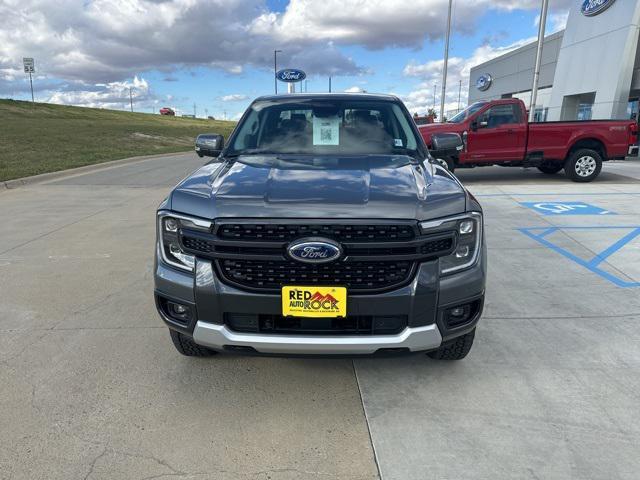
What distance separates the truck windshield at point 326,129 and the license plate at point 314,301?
155cm

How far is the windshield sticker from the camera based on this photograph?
3988 millimetres

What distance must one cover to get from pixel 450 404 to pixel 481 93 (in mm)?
45194

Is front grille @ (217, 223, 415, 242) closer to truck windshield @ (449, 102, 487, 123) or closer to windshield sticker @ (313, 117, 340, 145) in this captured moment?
windshield sticker @ (313, 117, 340, 145)

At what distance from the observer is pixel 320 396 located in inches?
118

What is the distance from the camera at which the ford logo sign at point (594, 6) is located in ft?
67.7

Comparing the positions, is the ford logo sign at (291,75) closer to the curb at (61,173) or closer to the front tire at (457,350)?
the curb at (61,173)

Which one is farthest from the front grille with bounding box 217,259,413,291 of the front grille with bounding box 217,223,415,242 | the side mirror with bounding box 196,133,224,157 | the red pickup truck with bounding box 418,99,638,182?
the red pickup truck with bounding box 418,99,638,182

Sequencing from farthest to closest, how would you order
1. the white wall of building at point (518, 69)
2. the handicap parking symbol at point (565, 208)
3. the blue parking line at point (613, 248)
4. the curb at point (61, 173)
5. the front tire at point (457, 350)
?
the white wall of building at point (518, 69) < the curb at point (61, 173) < the handicap parking symbol at point (565, 208) < the blue parking line at point (613, 248) < the front tire at point (457, 350)

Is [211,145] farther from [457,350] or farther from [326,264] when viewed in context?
[457,350]

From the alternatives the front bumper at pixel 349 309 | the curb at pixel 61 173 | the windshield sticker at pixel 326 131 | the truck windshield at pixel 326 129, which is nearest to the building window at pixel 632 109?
the curb at pixel 61 173

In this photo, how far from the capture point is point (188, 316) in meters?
2.74

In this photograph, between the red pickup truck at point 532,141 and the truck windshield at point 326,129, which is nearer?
the truck windshield at point 326,129

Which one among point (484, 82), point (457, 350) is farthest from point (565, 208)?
point (484, 82)

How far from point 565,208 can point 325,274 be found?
739 centimetres
